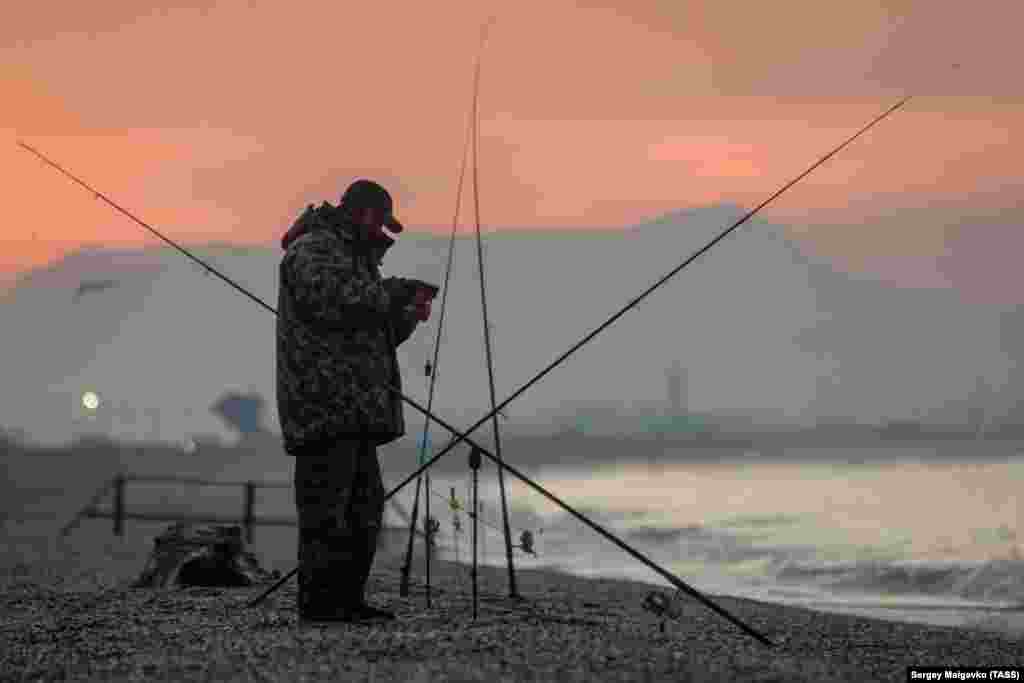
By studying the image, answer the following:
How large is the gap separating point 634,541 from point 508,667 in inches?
1172

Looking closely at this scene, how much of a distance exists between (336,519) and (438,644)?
0.81 metres

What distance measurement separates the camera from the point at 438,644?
25.2 ft

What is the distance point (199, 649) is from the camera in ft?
→ 25.6

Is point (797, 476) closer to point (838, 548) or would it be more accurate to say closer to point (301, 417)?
point (838, 548)

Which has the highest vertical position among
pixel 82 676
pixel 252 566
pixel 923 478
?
pixel 923 478

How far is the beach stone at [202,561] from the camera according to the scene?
12.3m

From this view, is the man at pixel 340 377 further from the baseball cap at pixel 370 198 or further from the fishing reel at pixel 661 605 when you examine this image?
the fishing reel at pixel 661 605

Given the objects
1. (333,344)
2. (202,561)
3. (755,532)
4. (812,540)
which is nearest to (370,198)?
(333,344)

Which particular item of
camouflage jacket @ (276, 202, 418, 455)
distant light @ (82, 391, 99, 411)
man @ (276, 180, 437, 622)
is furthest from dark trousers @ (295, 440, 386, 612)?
distant light @ (82, 391, 99, 411)

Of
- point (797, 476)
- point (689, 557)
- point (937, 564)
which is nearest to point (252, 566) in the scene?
point (937, 564)

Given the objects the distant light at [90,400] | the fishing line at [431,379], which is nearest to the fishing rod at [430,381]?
the fishing line at [431,379]

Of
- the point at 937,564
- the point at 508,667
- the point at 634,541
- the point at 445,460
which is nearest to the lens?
the point at 508,667

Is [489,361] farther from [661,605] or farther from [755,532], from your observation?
[755,532]

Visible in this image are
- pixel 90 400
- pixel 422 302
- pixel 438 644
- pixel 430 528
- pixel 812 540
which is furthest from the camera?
pixel 90 400
